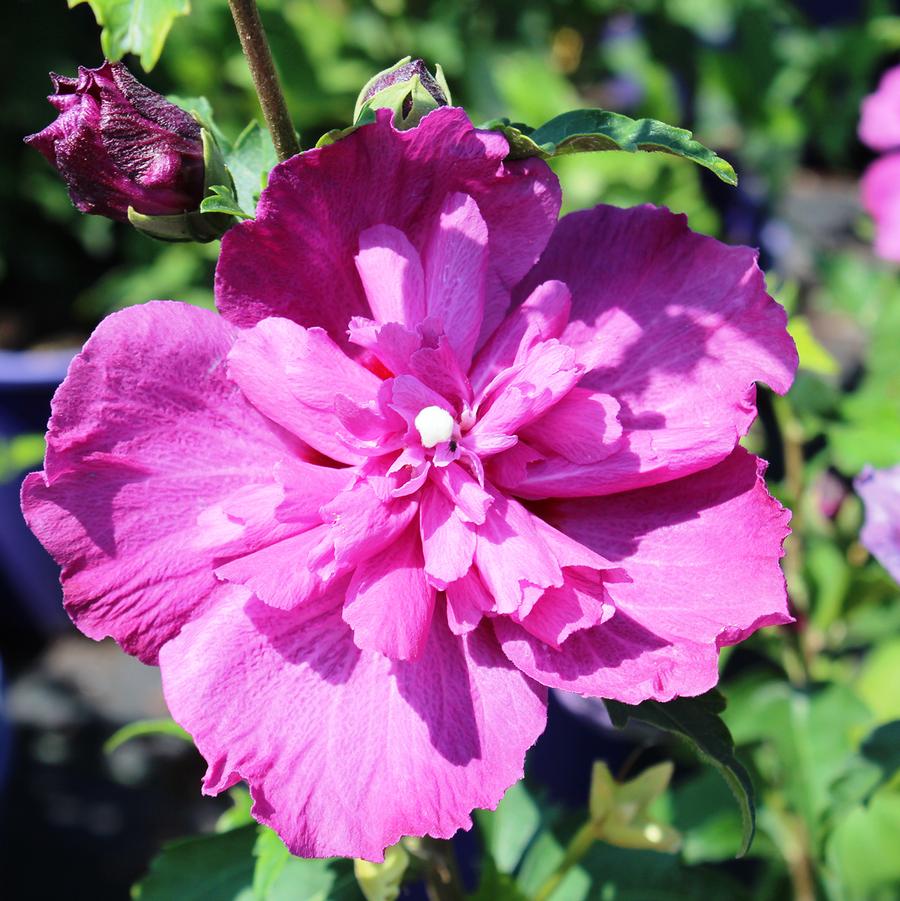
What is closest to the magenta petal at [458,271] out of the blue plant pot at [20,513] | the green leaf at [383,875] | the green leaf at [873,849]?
the green leaf at [383,875]

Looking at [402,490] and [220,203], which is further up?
[220,203]

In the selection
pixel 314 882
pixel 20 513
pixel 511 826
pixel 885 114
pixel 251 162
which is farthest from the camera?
pixel 20 513

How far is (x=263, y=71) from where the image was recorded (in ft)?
1.91

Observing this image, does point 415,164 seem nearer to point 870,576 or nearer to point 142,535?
point 142,535

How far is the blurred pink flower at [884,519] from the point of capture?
0.88 metres

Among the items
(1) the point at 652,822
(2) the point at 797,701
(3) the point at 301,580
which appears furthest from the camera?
(2) the point at 797,701

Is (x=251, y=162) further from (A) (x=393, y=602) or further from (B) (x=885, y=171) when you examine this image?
(B) (x=885, y=171)

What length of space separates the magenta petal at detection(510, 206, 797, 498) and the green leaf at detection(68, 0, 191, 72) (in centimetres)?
24

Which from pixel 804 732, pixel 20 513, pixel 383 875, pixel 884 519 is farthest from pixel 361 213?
pixel 20 513

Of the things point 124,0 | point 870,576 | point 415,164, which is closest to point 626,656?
point 415,164

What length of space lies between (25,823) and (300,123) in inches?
57.9

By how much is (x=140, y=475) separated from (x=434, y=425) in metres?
0.17

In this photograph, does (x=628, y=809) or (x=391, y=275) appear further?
(x=628, y=809)

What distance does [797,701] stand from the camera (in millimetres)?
1139
